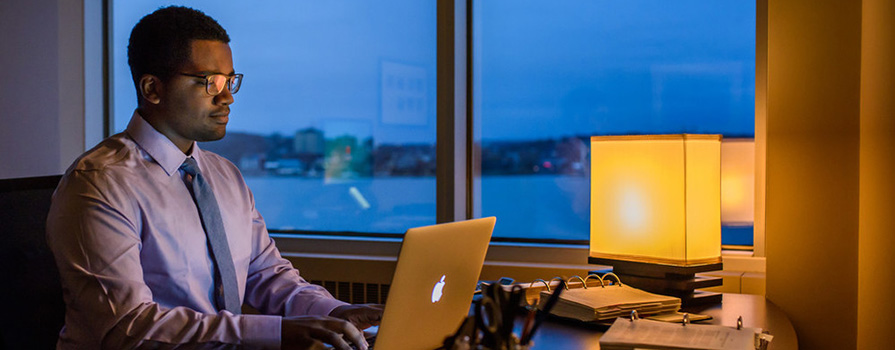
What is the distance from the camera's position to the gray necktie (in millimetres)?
1750

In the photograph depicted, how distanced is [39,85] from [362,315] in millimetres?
2150

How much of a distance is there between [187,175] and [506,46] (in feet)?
4.54

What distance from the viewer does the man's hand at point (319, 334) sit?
4.58 feet

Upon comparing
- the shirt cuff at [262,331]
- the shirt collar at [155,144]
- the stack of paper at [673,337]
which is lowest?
the shirt cuff at [262,331]

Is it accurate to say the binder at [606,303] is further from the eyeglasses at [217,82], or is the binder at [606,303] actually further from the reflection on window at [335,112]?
the reflection on window at [335,112]

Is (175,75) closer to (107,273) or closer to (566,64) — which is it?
(107,273)

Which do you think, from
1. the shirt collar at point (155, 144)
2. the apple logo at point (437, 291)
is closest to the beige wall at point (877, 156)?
the apple logo at point (437, 291)

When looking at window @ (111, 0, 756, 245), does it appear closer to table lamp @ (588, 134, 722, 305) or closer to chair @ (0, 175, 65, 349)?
table lamp @ (588, 134, 722, 305)

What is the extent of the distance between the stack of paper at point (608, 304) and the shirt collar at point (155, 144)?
0.90 metres

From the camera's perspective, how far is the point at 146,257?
1.63 m

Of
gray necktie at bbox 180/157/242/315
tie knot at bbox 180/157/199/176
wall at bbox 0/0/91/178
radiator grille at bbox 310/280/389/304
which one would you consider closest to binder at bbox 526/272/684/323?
gray necktie at bbox 180/157/242/315

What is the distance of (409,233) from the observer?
1.16 metres

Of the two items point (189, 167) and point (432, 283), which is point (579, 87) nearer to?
point (189, 167)

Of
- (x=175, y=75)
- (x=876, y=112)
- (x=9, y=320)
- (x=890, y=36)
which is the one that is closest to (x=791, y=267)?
(x=876, y=112)
